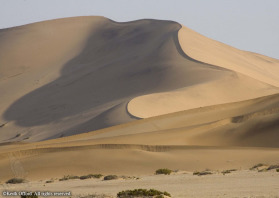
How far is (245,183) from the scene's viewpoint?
1599 cm

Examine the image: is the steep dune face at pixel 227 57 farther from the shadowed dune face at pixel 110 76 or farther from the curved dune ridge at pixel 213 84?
the shadowed dune face at pixel 110 76

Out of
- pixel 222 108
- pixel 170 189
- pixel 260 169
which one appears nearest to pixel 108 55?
pixel 222 108

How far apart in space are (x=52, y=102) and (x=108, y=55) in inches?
498

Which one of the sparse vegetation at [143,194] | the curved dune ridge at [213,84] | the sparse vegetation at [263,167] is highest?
the curved dune ridge at [213,84]

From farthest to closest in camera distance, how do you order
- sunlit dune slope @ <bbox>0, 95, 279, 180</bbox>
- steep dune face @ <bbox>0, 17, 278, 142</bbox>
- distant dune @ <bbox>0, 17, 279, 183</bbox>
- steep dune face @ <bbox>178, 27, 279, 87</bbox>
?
1. steep dune face @ <bbox>178, 27, 279, 87</bbox>
2. steep dune face @ <bbox>0, 17, 278, 142</bbox>
3. distant dune @ <bbox>0, 17, 279, 183</bbox>
4. sunlit dune slope @ <bbox>0, 95, 279, 180</bbox>

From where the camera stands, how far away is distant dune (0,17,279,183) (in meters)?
24.1

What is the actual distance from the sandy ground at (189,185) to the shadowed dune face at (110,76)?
25.0 metres

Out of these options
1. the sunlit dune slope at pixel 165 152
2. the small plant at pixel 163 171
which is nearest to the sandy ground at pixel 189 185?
the small plant at pixel 163 171

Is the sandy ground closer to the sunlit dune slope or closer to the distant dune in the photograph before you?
the sunlit dune slope

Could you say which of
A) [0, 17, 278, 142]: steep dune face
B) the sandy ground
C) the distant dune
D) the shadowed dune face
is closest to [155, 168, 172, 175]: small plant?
the sandy ground

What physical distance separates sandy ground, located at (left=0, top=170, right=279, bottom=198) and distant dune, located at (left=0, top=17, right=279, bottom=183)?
347cm

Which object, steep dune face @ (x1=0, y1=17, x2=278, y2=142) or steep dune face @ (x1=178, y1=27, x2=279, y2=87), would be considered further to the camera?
steep dune face @ (x1=178, y1=27, x2=279, y2=87)

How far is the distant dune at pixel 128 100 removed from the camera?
24078 mm

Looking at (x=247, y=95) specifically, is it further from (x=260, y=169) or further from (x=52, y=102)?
(x=260, y=169)
